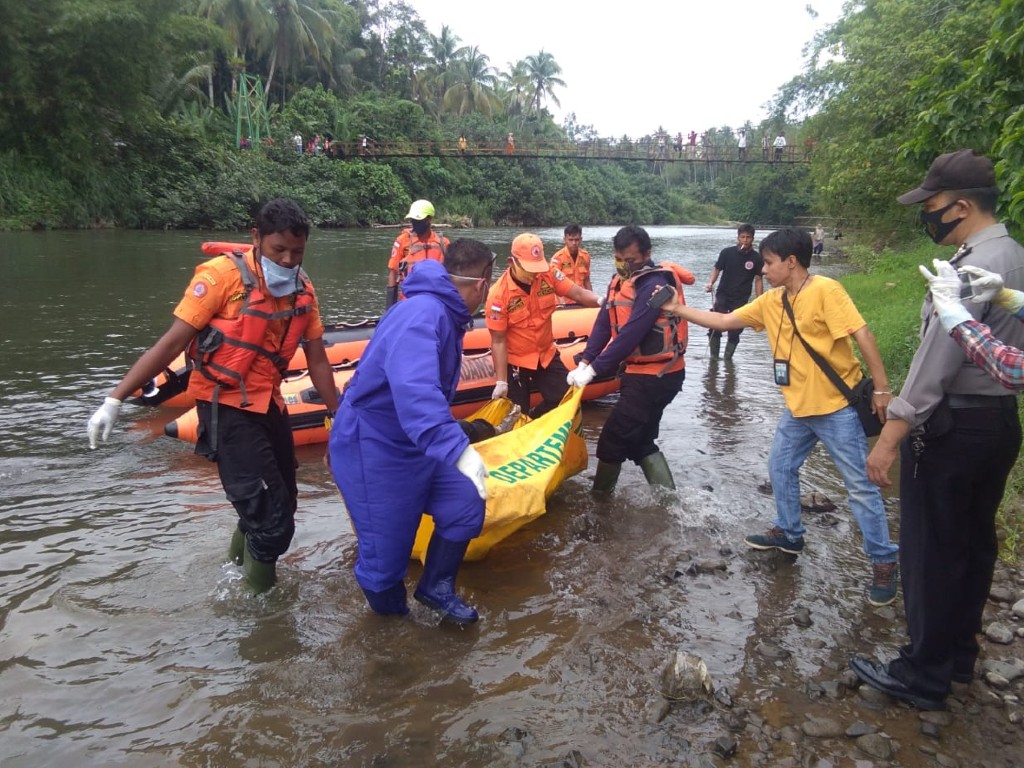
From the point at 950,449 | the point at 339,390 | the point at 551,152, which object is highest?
the point at 551,152

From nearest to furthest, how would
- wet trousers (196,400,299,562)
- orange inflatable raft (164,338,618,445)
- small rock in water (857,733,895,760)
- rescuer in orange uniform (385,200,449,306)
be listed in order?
small rock in water (857,733,895,760) < wet trousers (196,400,299,562) < orange inflatable raft (164,338,618,445) < rescuer in orange uniform (385,200,449,306)

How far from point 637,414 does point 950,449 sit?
7.61 ft

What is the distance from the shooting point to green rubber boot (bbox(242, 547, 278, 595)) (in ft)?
12.2

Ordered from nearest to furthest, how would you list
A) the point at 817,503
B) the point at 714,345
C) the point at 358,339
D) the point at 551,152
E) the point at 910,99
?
the point at 817,503, the point at 358,339, the point at 910,99, the point at 714,345, the point at 551,152

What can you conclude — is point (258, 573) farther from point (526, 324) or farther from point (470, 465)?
point (526, 324)

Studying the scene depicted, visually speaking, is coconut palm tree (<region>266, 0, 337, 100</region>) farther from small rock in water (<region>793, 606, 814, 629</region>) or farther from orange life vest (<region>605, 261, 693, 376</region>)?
small rock in water (<region>793, 606, 814, 629</region>)

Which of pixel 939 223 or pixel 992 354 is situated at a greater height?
pixel 939 223

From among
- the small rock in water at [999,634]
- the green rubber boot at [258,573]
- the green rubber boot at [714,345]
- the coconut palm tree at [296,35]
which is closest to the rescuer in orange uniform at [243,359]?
the green rubber boot at [258,573]

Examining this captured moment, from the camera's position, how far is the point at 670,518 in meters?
4.98

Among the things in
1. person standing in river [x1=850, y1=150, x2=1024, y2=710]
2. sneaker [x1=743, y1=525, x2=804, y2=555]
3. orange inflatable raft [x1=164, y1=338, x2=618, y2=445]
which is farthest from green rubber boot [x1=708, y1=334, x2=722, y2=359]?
person standing in river [x1=850, y1=150, x2=1024, y2=710]

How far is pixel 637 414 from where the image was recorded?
4.85 m

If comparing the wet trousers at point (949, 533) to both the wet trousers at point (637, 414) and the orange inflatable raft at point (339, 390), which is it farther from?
the orange inflatable raft at point (339, 390)

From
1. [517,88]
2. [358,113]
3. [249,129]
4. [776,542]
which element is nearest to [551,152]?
[358,113]

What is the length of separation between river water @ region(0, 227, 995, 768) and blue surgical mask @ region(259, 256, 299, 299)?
1.61 metres
